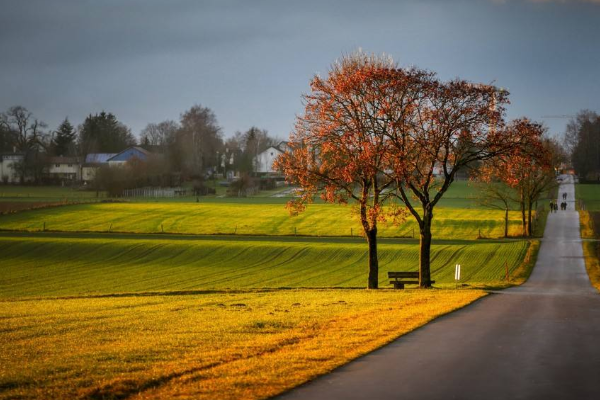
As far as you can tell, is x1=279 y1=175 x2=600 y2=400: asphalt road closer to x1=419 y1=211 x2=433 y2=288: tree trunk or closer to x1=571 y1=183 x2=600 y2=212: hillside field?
x1=419 y1=211 x2=433 y2=288: tree trunk

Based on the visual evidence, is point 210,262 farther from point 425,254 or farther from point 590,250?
point 590,250

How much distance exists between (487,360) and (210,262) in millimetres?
42516

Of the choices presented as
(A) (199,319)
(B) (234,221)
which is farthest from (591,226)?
(A) (199,319)

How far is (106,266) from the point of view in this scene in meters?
55.2

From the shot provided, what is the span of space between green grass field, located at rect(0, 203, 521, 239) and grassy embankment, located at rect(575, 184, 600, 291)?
7369 mm

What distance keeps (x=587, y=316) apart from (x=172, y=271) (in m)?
34.4

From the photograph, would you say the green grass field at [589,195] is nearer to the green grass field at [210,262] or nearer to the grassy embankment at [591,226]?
the grassy embankment at [591,226]

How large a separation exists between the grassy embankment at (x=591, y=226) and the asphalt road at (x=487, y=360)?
56.9 ft

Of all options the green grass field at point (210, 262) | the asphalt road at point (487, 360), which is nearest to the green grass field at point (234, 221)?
the green grass field at point (210, 262)

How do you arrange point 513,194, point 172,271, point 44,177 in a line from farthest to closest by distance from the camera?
point 44,177
point 513,194
point 172,271

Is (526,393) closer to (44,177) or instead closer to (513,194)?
(513,194)

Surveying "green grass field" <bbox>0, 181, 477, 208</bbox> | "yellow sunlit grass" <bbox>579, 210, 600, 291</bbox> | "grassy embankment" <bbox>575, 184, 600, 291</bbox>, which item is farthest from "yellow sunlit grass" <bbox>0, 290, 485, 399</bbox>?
"green grass field" <bbox>0, 181, 477, 208</bbox>

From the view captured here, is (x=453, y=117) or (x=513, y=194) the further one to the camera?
(x=513, y=194)

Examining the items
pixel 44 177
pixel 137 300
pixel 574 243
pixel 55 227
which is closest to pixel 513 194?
pixel 574 243
